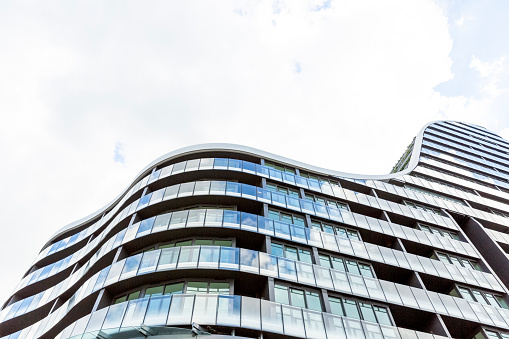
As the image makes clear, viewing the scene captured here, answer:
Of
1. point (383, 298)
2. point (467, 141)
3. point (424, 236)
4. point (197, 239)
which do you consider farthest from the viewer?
point (467, 141)

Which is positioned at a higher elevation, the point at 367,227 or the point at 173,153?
the point at 173,153

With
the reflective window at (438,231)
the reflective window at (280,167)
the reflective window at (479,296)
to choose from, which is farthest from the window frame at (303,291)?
the reflective window at (438,231)

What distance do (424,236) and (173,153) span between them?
17409 mm

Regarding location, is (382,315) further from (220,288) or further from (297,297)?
(220,288)

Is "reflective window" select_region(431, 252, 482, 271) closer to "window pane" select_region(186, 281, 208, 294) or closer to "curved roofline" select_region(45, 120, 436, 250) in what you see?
"curved roofline" select_region(45, 120, 436, 250)

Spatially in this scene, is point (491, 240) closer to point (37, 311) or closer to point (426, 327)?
point (426, 327)

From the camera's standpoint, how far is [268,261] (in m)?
16.2

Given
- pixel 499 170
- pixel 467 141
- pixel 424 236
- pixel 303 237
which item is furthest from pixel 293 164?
pixel 467 141

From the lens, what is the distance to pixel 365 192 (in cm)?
2669

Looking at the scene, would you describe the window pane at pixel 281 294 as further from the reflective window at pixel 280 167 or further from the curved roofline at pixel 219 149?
the curved roofline at pixel 219 149

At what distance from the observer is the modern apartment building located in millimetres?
13750

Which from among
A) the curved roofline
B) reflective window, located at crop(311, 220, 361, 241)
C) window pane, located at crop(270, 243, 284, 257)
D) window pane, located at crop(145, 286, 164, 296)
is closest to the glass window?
window pane, located at crop(145, 286, 164, 296)

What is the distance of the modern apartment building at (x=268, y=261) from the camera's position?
13.8 meters

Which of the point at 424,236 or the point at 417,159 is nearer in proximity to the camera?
the point at 424,236
